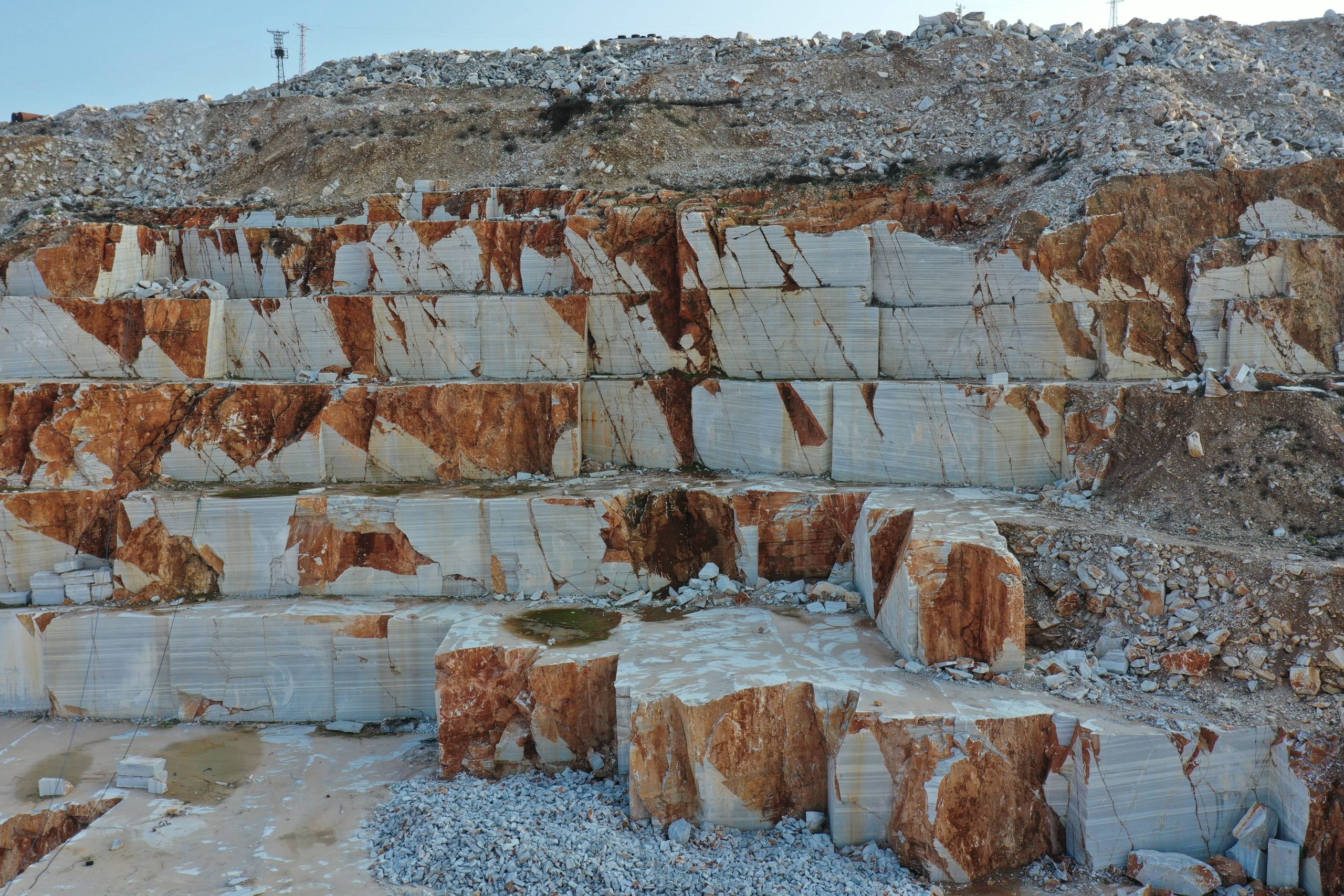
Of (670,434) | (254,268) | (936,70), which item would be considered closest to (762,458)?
(670,434)

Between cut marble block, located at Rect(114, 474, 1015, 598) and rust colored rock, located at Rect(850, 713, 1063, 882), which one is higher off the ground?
cut marble block, located at Rect(114, 474, 1015, 598)

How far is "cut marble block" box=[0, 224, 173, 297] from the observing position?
12797mm

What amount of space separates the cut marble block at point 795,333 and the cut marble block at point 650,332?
0.79 feet

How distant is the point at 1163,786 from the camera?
256 inches

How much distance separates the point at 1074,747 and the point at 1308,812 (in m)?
1.51

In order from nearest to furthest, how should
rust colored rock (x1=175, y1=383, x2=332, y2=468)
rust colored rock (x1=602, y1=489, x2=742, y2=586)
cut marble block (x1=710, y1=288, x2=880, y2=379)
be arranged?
rust colored rock (x1=602, y1=489, x2=742, y2=586)
rust colored rock (x1=175, y1=383, x2=332, y2=468)
cut marble block (x1=710, y1=288, x2=880, y2=379)

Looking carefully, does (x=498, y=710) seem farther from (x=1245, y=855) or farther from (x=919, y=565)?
(x=1245, y=855)

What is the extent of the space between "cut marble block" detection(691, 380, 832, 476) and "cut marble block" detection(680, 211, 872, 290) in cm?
153

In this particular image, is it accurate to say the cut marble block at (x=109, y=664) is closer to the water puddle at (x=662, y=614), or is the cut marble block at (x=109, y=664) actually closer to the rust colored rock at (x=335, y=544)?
the rust colored rock at (x=335, y=544)

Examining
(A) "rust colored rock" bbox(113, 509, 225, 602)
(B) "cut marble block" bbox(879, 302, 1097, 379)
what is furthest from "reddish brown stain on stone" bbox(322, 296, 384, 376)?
(B) "cut marble block" bbox(879, 302, 1097, 379)

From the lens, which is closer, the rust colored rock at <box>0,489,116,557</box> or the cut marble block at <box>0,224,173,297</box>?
the rust colored rock at <box>0,489,116,557</box>

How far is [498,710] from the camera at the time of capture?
8.27m

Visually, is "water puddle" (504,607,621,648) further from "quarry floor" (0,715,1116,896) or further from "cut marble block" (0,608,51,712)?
"cut marble block" (0,608,51,712)

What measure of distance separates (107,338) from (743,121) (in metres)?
11.7
